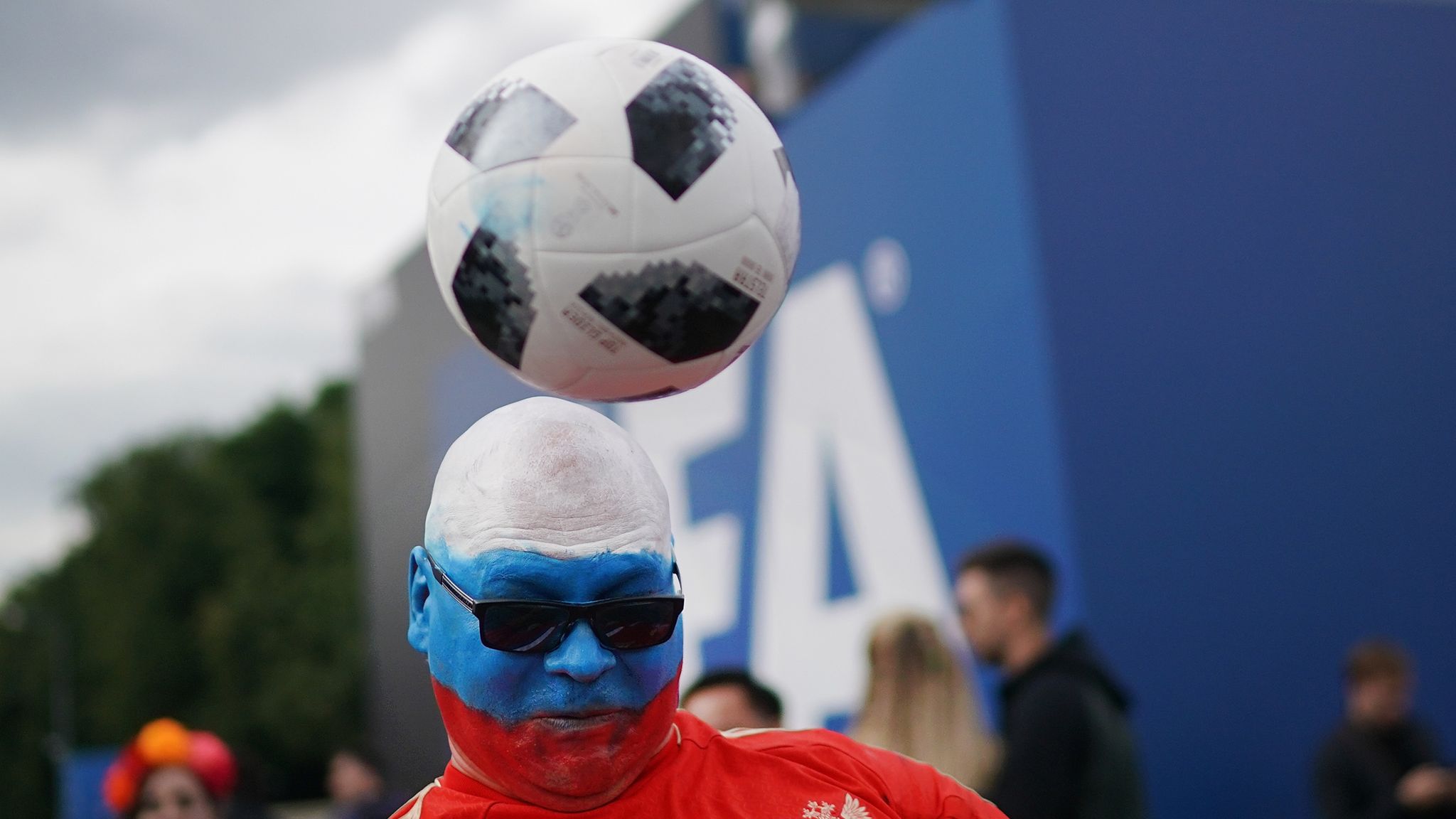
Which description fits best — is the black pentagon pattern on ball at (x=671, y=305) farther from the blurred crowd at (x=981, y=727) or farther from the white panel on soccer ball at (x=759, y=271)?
the blurred crowd at (x=981, y=727)

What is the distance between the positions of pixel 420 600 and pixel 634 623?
31 cm

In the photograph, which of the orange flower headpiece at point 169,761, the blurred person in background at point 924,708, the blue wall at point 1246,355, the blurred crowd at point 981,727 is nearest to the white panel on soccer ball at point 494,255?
the blurred crowd at point 981,727

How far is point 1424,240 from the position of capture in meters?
6.75

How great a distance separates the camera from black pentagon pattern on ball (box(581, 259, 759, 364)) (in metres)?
1.84

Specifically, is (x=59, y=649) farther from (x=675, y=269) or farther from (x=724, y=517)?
(x=675, y=269)

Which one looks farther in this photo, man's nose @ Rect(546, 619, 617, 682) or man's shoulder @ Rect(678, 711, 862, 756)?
man's shoulder @ Rect(678, 711, 862, 756)

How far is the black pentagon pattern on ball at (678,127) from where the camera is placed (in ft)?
6.03

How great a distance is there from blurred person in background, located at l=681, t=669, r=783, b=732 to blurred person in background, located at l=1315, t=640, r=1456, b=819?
101 inches

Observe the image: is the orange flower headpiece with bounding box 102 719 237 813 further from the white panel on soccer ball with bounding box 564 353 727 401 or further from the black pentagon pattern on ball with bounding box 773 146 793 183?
the black pentagon pattern on ball with bounding box 773 146 793 183

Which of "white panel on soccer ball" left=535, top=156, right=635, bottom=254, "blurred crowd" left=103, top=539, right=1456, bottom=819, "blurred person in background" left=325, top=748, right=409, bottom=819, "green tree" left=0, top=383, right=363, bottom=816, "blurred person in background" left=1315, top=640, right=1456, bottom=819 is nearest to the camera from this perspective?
"white panel on soccer ball" left=535, top=156, right=635, bottom=254

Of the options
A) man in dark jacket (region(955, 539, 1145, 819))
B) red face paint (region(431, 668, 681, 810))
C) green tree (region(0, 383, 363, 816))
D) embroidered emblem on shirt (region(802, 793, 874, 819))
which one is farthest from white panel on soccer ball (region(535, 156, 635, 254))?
green tree (region(0, 383, 363, 816))

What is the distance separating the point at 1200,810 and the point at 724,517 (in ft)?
9.98

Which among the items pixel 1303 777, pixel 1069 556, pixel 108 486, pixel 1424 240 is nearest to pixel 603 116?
pixel 1069 556

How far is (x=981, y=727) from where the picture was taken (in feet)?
13.6
